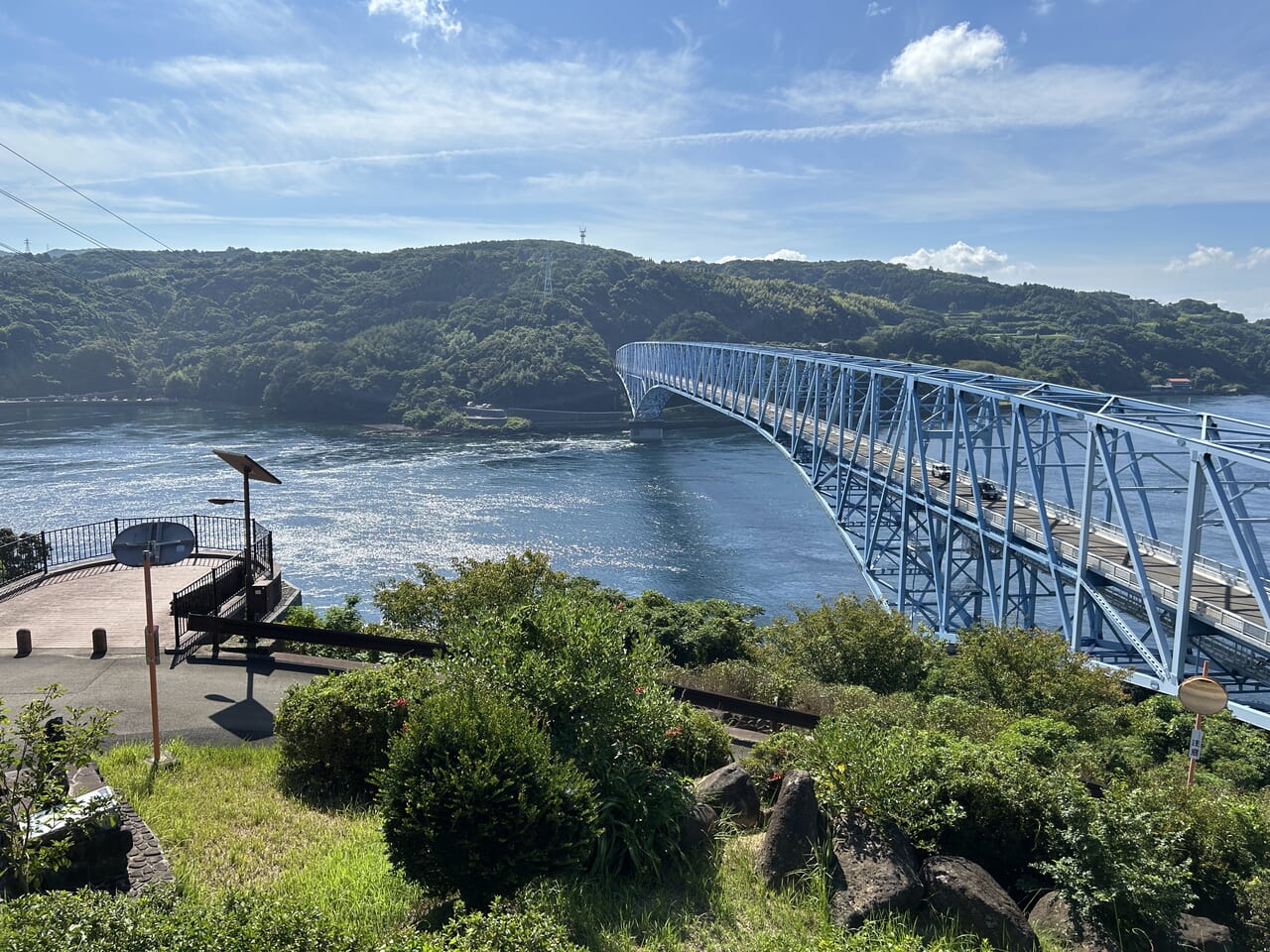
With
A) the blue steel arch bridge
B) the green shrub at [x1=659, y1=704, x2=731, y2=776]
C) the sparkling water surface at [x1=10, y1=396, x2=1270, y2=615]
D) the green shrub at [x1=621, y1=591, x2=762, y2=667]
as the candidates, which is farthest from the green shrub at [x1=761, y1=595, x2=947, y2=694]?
the sparkling water surface at [x1=10, y1=396, x2=1270, y2=615]

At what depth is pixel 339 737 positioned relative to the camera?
11000 millimetres

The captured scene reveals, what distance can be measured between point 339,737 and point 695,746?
14.9ft

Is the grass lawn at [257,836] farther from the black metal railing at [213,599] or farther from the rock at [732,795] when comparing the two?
the black metal railing at [213,599]

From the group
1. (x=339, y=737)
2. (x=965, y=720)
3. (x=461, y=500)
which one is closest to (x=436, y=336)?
(x=461, y=500)

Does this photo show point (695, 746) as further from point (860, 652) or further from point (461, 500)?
point (461, 500)

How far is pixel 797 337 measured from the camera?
174 meters

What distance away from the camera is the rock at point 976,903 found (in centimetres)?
748

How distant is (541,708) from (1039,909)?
5.05 meters

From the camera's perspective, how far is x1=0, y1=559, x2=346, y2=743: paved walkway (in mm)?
13195

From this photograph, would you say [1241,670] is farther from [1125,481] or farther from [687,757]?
[1125,481]

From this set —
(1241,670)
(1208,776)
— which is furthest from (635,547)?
(1208,776)

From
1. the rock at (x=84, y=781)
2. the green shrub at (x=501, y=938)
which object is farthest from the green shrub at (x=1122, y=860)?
the rock at (x=84, y=781)

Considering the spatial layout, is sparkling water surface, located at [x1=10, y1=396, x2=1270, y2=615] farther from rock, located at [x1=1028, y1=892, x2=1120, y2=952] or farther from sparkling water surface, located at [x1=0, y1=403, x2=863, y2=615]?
rock, located at [x1=1028, y1=892, x2=1120, y2=952]

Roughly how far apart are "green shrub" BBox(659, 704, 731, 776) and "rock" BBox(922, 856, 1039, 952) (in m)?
3.70
